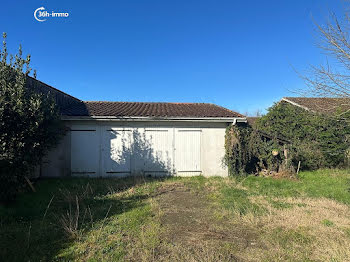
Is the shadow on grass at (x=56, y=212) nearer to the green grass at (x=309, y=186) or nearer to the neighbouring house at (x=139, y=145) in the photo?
the neighbouring house at (x=139, y=145)

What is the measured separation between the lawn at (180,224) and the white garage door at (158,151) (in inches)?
72.5

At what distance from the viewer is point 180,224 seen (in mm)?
4441

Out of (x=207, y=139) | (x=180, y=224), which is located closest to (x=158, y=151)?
(x=207, y=139)

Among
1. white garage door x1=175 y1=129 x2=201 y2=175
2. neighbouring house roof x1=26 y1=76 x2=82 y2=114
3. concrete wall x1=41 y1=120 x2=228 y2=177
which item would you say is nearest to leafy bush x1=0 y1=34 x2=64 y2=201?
neighbouring house roof x1=26 y1=76 x2=82 y2=114

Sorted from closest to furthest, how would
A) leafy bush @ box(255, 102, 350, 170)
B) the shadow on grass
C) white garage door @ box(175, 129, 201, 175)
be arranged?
1. the shadow on grass
2. white garage door @ box(175, 129, 201, 175)
3. leafy bush @ box(255, 102, 350, 170)

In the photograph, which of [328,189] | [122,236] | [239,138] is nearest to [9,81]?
[122,236]

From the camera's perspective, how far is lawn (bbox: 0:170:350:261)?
328cm

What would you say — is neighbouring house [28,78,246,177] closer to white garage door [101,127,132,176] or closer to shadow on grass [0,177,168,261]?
white garage door [101,127,132,176]

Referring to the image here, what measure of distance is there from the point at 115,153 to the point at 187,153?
124 inches

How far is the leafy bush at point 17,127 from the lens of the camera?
5.23 meters

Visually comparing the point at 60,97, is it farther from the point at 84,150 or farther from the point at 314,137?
the point at 314,137

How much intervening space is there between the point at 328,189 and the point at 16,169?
9.47 meters

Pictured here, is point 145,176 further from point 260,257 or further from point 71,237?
point 260,257

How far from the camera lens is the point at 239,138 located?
8766 millimetres
